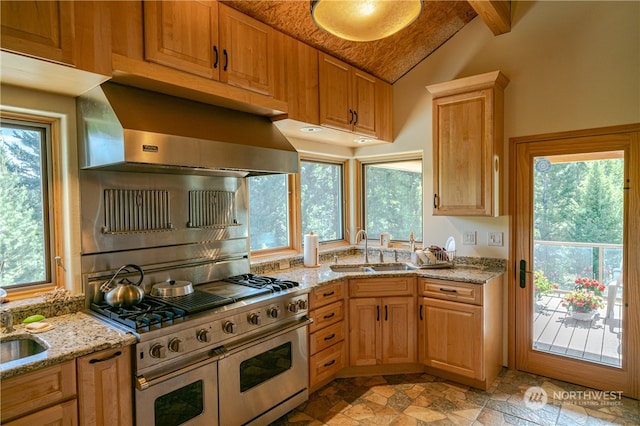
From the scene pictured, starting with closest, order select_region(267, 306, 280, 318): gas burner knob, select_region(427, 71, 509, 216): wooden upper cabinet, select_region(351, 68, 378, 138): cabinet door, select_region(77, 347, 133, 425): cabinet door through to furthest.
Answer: select_region(77, 347, 133, 425): cabinet door, select_region(267, 306, 280, 318): gas burner knob, select_region(427, 71, 509, 216): wooden upper cabinet, select_region(351, 68, 378, 138): cabinet door

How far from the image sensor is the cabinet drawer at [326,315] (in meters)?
2.64

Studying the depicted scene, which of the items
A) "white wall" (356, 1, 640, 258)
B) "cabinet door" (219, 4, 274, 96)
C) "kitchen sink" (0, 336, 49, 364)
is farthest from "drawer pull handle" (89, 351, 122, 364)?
"white wall" (356, 1, 640, 258)

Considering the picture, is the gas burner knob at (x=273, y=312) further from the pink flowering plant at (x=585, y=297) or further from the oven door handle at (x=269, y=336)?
the pink flowering plant at (x=585, y=297)

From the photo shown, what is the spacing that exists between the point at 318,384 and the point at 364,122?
225 centimetres

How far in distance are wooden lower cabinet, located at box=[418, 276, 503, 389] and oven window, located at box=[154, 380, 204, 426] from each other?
1.84 meters

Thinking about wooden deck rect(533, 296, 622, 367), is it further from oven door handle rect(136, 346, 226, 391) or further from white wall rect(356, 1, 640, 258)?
oven door handle rect(136, 346, 226, 391)

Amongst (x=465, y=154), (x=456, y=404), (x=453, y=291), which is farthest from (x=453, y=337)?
(x=465, y=154)

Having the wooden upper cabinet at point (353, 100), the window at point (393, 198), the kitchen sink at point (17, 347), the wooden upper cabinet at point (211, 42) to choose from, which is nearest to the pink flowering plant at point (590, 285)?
the window at point (393, 198)

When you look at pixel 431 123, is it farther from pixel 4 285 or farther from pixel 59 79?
pixel 4 285

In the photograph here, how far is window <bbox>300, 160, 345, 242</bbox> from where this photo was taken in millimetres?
3607

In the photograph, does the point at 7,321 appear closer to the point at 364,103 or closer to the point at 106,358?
the point at 106,358

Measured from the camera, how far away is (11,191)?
1.90 meters

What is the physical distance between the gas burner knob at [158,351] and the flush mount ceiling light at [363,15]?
5.52ft

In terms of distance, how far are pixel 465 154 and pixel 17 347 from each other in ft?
10.2
